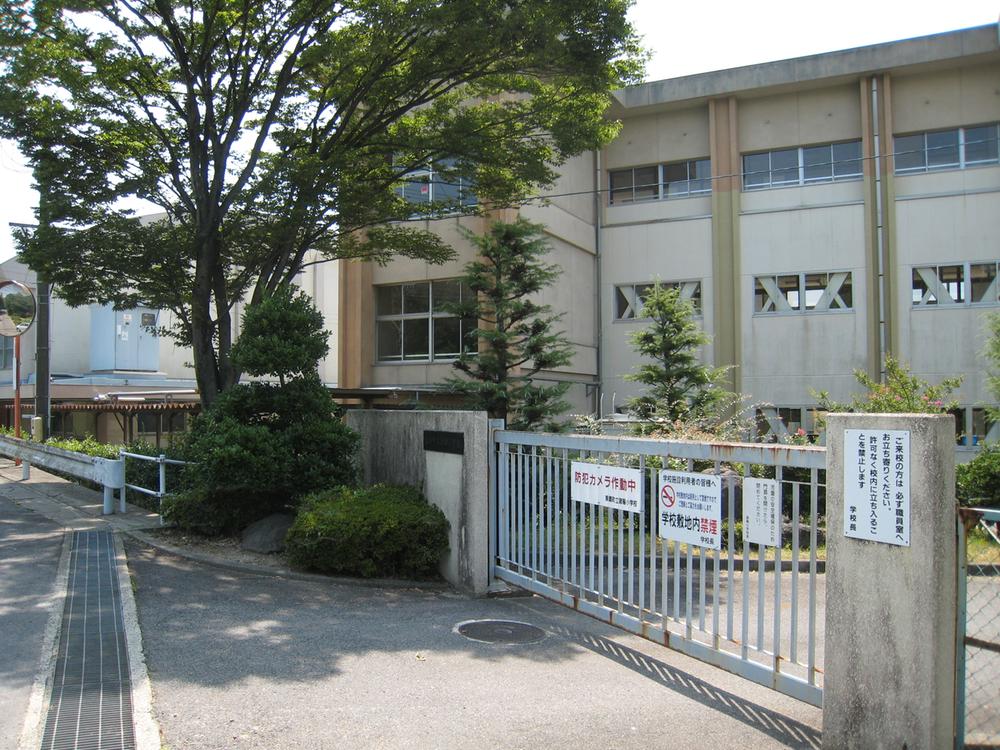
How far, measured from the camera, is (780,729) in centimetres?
475

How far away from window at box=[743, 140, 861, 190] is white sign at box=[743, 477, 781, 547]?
67.7ft

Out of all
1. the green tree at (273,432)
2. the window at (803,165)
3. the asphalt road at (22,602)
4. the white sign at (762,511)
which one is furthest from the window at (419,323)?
the white sign at (762,511)

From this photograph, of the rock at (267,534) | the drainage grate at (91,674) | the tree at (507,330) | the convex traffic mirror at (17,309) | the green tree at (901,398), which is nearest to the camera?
the drainage grate at (91,674)

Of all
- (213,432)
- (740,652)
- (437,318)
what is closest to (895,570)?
(740,652)

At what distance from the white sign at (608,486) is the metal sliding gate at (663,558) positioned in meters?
0.03

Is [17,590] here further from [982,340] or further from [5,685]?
[982,340]

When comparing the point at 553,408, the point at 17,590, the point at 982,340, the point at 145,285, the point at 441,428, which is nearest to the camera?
the point at 17,590

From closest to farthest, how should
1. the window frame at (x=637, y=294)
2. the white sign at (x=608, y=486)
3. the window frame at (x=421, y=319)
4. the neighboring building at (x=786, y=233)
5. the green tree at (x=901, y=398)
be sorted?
the white sign at (x=608, y=486) < the green tree at (x=901, y=398) < the window frame at (x=421, y=319) < the neighboring building at (x=786, y=233) < the window frame at (x=637, y=294)

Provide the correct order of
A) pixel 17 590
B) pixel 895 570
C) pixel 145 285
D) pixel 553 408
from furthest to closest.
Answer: pixel 553 408 < pixel 145 285 < pixel 17 590 < pixel 895 570

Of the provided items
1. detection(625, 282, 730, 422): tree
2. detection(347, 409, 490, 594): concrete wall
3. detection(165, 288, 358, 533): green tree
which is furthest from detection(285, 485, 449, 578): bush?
detection(625, 282, 730, 422): tree

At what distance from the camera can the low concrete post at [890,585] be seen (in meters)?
3.98

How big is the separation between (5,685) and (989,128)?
25141 millimetres

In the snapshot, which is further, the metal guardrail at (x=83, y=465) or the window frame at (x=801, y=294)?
the window frame at (x=801, y=294)

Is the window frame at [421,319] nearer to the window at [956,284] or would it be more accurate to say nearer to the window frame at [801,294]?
the window frame at [801,294]
